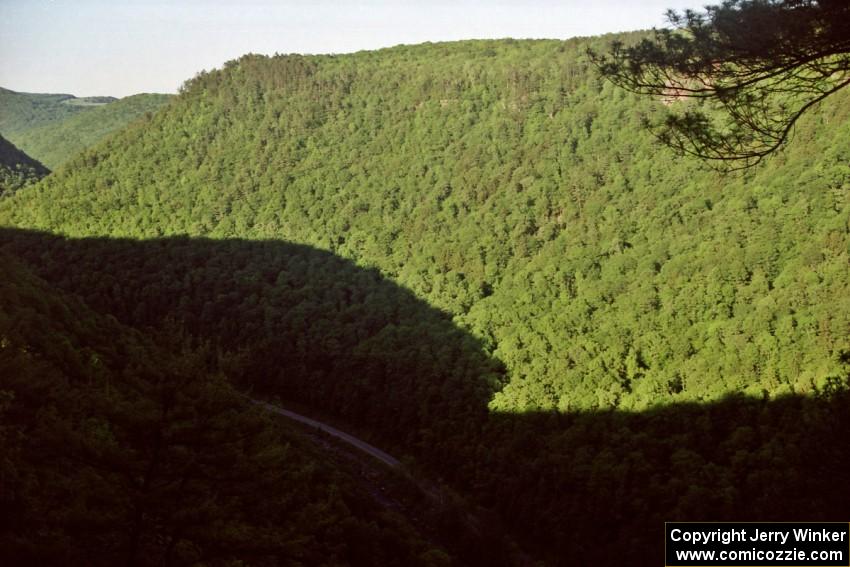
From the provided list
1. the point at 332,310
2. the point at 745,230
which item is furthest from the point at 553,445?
the point at 332,310

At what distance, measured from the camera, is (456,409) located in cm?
5472

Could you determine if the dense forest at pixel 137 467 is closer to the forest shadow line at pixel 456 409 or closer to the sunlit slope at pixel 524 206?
the forest shadow line at pixel 456 409

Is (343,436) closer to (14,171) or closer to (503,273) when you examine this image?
(503,273)

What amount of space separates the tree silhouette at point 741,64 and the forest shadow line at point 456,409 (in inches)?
491

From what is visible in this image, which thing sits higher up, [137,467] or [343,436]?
[137,467]

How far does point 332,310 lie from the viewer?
73.5 metres

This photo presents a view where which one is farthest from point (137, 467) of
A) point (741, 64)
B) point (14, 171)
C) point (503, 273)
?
point (14, 171)

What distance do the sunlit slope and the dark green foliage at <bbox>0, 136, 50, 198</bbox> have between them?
2301 cm

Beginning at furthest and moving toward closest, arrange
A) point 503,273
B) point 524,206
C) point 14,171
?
point 14,171, point 524,206, point 503,273

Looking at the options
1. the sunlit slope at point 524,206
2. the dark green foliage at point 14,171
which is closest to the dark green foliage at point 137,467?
the sunlit slope at point 524,206

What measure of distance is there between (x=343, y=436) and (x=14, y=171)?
352 feet

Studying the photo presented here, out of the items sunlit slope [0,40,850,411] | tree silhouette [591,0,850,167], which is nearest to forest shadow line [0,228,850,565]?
sunlit slope [0,40,850,411]

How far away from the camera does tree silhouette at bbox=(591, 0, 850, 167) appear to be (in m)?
14.2

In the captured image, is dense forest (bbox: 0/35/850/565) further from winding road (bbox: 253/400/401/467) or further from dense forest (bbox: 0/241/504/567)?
winding road (bbox: 253/400/401/467)
